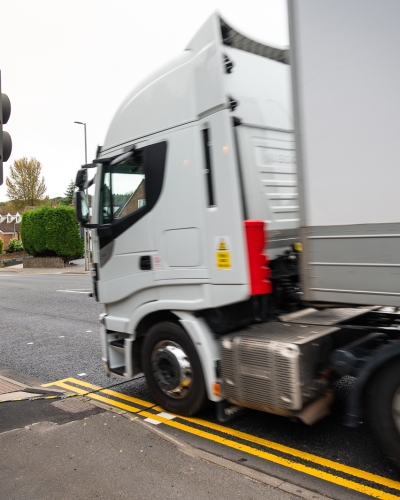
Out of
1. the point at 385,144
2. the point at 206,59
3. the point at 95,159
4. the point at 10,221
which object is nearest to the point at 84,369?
the point at 95,159

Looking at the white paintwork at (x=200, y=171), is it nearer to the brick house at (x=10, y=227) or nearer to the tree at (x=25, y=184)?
the tree at (x=25, y=184)

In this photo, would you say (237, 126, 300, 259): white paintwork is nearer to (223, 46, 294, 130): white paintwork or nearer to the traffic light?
(223, 46, 294, 130): white paintwork

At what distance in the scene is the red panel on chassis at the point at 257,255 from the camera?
3771 mm

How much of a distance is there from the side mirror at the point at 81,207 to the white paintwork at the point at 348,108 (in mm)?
2450

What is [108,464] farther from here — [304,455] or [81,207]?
[81,207]

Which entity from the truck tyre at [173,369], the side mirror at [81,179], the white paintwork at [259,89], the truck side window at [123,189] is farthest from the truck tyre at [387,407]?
A: the side mirror at [81,179]

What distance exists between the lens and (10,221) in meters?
92.9

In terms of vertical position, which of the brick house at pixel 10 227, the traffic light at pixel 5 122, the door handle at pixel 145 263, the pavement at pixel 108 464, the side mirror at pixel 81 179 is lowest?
the pavement at pixel 108 464

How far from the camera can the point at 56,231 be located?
35.6m

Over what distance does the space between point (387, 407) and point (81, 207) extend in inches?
131

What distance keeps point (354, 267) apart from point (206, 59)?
2.10m

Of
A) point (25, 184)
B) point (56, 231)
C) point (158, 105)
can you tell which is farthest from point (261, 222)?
point (25, 184)

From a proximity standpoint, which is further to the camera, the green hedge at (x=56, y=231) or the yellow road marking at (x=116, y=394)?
the green hedge at (x=56, y=231)

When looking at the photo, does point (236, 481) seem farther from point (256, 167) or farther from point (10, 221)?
point (10, 221)
